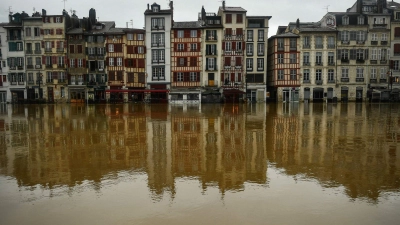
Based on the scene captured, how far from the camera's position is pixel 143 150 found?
40.2 feet

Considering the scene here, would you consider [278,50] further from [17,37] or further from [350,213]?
[350,213]

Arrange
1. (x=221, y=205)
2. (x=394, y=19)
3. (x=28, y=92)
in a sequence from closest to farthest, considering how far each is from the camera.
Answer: (x=221, y=205), (x=394, y=19), (x=28, y=92)

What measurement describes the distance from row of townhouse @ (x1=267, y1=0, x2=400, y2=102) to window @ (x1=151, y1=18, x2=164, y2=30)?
1839cm

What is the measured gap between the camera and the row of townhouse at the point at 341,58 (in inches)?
2142

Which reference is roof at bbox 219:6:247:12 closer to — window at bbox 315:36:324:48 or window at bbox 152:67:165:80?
window at bbox 315:36:324:48

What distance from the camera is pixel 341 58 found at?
55.4 metres

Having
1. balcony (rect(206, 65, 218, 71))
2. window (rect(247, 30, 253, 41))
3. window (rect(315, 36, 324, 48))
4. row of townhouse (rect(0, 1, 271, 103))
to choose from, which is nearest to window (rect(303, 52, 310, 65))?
window (rect(315, 36, 324, 48))

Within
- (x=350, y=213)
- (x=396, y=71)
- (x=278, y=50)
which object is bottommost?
(x=350, y=213)

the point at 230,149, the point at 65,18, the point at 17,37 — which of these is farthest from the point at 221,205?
the point at 17,37

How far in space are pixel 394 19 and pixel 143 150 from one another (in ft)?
183

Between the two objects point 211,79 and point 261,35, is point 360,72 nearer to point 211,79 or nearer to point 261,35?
point 261,35

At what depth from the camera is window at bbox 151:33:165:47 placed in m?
55.2

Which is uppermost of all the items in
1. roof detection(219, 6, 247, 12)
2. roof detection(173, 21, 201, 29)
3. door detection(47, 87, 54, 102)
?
roof detection(219, 6, 247, 12)

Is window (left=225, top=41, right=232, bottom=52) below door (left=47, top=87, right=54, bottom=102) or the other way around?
the other way around
